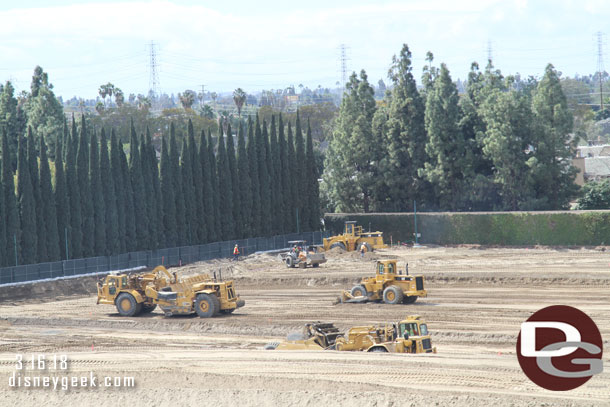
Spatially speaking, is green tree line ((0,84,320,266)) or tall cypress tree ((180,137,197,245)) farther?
tall cypress tree ((180,137,197,245))

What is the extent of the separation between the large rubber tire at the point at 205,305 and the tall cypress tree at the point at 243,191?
33.5m

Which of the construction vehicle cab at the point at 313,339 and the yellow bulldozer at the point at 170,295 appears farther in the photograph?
the yellow bulldozer at the point at 170,295

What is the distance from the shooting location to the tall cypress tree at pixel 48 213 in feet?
178

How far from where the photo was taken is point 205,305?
3675 centimetres

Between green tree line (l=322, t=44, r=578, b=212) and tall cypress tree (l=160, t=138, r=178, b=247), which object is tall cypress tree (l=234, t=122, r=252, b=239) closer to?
tall cypress tree (l=160, t=138, r=178, b=247)

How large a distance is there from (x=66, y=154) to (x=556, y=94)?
42.5 metres

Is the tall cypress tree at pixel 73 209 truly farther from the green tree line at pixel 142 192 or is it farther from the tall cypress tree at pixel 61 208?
the tall cypress tree at pixel 61 208

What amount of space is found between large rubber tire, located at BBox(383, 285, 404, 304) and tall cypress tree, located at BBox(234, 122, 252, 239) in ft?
109

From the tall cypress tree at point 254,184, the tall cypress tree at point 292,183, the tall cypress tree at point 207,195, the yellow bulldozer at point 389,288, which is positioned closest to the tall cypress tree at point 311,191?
the tall cypress tree at point 292,183

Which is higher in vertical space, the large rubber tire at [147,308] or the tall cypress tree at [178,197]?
the tall cypress tree at [178,197]

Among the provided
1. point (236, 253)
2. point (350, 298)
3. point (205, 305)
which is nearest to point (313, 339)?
point (205, 305)

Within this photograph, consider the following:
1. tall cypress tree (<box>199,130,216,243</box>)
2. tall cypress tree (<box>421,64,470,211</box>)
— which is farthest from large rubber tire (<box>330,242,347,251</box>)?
tall cypress tree (<box>421,64,470,211</box>)

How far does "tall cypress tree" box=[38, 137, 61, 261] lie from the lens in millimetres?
54312

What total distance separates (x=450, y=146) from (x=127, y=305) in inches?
1675
